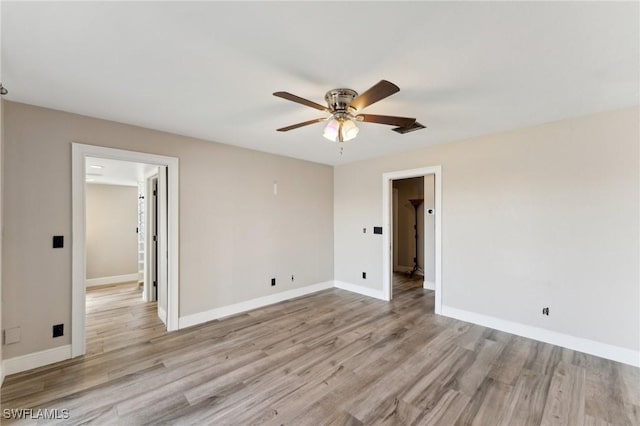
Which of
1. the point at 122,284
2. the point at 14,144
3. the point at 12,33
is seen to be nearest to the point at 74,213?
the point at 14,144

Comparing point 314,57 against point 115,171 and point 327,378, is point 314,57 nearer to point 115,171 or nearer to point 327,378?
point 327,378

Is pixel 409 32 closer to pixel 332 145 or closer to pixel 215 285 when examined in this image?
pixel 332 145

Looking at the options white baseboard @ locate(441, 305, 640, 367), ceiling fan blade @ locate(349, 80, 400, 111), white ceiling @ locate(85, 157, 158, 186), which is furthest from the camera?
white ceiling @ locate(85, 157, 158, 186)

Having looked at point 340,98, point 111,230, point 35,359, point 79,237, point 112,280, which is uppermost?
point 340,98

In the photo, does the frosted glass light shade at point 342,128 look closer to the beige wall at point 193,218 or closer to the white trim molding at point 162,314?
the beige wall at point 193,218

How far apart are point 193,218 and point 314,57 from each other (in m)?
2.65

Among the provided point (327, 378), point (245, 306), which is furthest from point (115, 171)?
point (327, 378)

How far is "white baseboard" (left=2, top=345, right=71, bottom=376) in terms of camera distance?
233cm

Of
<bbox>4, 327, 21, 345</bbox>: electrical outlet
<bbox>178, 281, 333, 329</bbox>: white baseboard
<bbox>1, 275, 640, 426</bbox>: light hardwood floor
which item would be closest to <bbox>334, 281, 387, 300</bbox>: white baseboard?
<bbox>178, 281, 333, 329</bbox>: white baseboard

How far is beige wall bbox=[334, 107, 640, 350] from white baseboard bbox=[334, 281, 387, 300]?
1.14 metres

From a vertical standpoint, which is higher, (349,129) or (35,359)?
(349,129)

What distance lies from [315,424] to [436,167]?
3404 millimetres

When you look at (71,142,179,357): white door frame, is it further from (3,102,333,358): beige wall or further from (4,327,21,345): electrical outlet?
(4,327,21,345): electrical outlet

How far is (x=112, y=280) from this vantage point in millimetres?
5738
